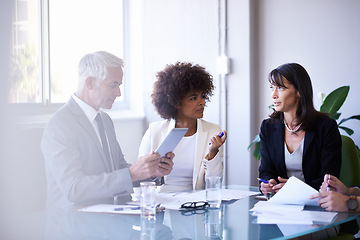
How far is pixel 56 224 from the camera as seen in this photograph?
175cm

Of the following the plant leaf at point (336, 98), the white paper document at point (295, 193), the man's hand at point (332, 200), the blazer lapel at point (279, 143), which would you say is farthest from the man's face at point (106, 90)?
the plant leaf at point (336, 98)

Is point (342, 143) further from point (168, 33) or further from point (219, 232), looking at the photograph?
point (168, 33)

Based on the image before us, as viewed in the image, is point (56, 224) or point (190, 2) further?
point (190, 2)

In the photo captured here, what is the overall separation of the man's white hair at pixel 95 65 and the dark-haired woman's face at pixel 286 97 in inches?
35.8

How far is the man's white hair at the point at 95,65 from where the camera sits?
2.46 m

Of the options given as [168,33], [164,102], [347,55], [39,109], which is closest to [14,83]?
[39,109]

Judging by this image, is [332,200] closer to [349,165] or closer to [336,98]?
[349,165]

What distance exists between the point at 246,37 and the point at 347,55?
0.86 meters

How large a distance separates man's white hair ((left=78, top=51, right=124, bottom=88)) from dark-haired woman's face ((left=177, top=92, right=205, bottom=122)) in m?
0.56

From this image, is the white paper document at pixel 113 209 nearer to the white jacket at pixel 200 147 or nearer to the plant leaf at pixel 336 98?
the white jacket at pixel 200 147

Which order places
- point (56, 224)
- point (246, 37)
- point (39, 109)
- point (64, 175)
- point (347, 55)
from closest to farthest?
point (56, 224) → point (64, 175) → point (39, 109) → point (347, 55) → point (246, 37)

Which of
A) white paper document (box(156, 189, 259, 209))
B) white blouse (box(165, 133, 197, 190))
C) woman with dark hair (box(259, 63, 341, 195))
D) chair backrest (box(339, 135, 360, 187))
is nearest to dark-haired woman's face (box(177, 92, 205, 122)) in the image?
white blouse (box(165, 133, 197, 190))

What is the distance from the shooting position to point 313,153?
2.47 m

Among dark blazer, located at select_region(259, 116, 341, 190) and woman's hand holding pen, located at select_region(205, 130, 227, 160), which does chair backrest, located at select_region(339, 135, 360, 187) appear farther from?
woman's hand holding pen, located at select_region(205, 130, 227, 160)
